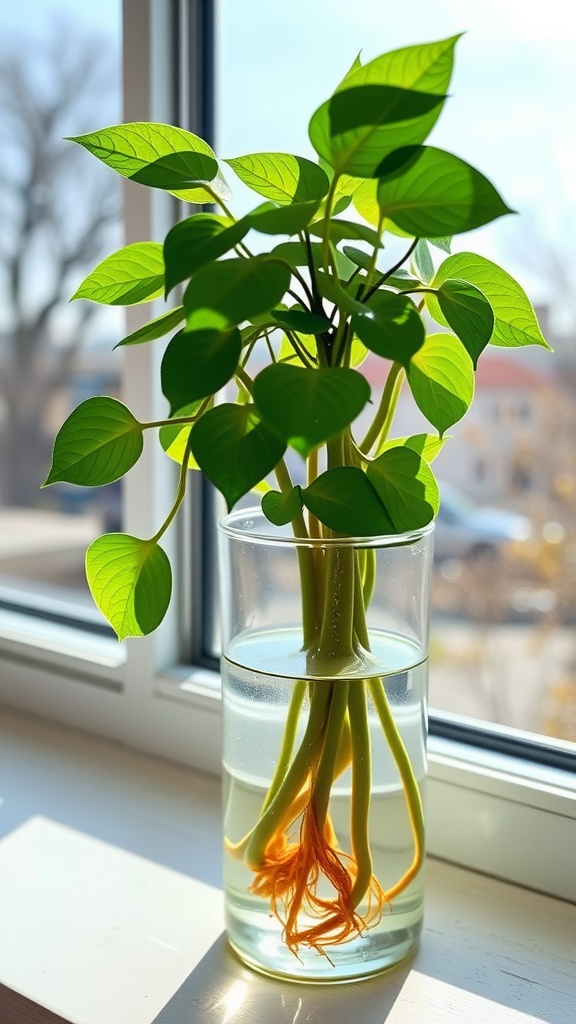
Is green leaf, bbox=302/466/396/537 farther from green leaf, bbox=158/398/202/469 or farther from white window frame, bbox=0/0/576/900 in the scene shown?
white window frame, bbox=0/0/576/900

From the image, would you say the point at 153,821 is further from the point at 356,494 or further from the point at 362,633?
the point at 356,494

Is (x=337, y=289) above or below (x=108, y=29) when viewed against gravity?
below

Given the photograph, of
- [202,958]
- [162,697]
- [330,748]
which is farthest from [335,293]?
[162,697]

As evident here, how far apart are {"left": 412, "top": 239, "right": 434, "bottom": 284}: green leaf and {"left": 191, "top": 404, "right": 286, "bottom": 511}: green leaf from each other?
0.17 m

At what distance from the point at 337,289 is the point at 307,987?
0.46 m

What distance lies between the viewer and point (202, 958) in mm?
691

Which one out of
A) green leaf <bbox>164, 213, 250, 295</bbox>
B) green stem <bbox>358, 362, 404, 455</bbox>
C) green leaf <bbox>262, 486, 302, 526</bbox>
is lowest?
green leaf <bbox>262, 486, 302, 526</bbox>

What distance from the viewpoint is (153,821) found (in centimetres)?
90

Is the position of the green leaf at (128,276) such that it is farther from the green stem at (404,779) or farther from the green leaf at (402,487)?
the green stem at (404,779)

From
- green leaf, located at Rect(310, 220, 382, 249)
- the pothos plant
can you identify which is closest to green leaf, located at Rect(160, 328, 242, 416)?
the pothos plant

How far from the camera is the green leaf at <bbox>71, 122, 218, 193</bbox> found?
549mm

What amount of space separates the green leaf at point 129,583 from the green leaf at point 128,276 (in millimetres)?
149

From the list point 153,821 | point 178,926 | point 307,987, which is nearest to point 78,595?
point 153,821

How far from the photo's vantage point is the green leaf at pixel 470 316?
55cm
